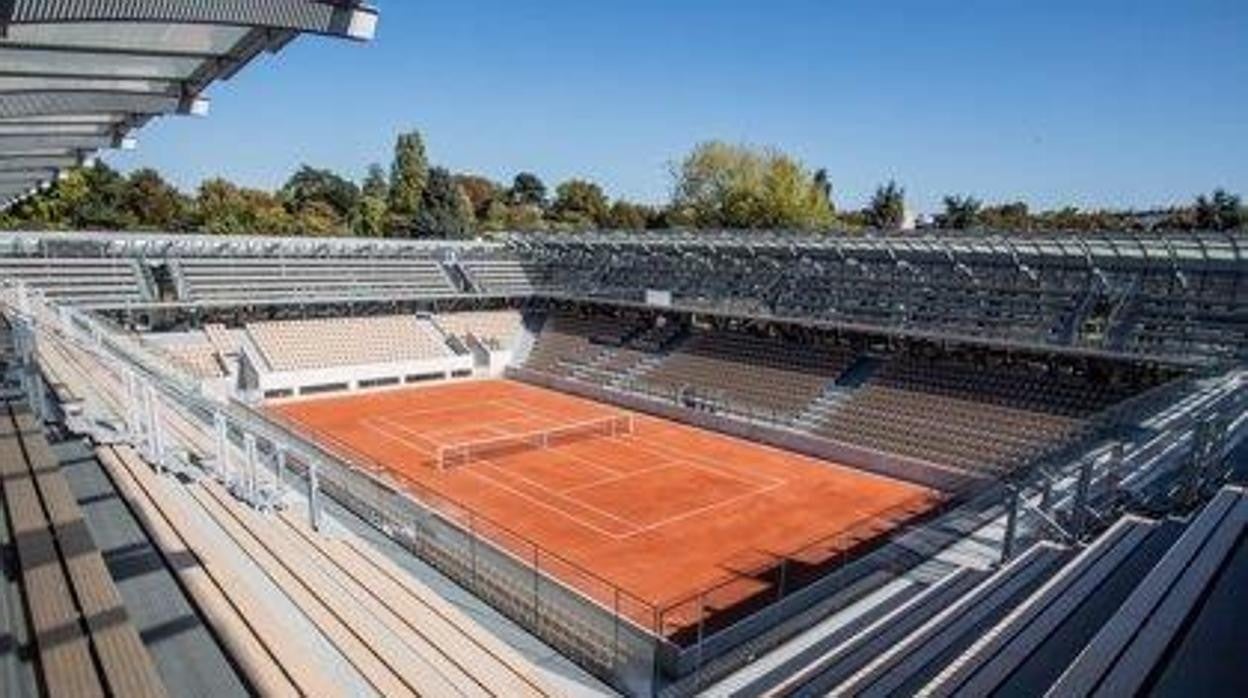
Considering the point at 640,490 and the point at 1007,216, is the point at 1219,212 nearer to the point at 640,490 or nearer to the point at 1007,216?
the point at 1007,216

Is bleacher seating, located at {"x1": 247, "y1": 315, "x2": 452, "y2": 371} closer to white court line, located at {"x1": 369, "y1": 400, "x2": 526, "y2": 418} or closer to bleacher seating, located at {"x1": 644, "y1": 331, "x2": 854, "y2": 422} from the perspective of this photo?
white court line, located at {"x1": 369, "y1": 400, "x2": 526, "y2": 418}

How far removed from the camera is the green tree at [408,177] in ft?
268

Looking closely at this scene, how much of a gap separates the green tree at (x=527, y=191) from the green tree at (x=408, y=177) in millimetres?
26398

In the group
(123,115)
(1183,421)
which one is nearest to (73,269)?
(123,115)

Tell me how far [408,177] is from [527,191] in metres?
29.4

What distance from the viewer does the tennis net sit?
31.1m

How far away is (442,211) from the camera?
80.0 meters

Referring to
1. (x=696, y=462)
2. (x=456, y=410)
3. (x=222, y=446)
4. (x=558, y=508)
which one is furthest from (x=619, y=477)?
(x=222, y=446)

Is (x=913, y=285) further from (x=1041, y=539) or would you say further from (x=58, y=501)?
(x=58, y=501)

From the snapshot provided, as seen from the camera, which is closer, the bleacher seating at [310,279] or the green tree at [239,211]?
the bleacher seating at [310,279]

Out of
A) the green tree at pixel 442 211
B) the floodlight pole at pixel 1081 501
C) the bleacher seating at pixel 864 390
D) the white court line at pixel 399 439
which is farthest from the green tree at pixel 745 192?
the floodlight pole at pixel 1081 501

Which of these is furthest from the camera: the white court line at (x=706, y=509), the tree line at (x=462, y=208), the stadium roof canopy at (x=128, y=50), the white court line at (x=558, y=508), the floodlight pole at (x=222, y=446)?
the tree line at (x=462, y=208)

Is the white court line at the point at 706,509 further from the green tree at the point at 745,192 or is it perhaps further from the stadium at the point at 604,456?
the green tree at the point at 745,192

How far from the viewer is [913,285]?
36375mm
